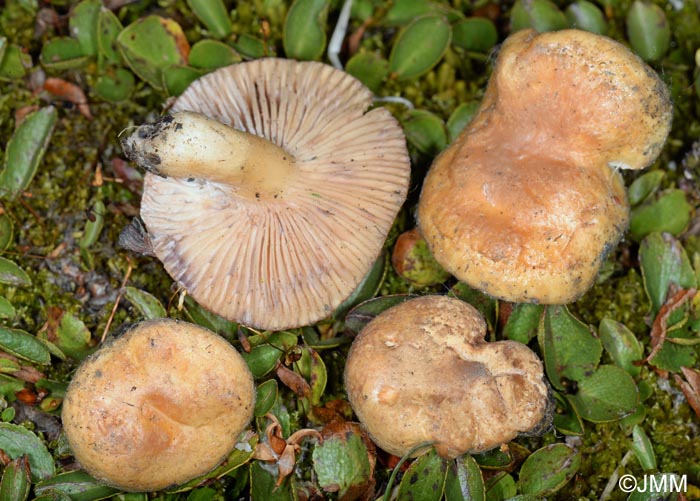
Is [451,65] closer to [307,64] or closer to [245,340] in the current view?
[307,64]

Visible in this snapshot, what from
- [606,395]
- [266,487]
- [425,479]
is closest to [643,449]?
[606,395]

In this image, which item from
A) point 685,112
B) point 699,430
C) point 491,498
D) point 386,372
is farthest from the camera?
point 685,112

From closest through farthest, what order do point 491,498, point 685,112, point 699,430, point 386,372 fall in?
point 386,372, point 491,498, point 699,430, point 685,112

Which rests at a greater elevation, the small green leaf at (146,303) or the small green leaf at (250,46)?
the small green leaf at (250,46)

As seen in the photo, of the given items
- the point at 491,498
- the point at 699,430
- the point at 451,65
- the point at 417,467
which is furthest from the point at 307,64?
the point at 699,430

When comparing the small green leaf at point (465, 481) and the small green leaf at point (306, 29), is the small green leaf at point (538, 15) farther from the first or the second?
the small green leaf at point (465, 481)

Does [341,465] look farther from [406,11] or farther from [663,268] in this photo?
[406,11]

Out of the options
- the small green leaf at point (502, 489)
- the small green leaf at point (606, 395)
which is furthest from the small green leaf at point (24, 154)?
the small green leaf at point (606, 395)
